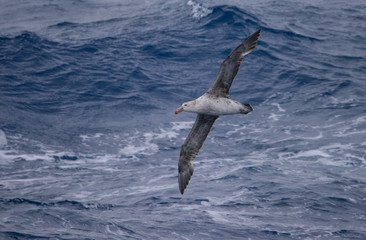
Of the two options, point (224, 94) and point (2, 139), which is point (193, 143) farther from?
point (2, 139)

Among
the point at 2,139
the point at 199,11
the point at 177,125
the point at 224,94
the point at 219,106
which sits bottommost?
the point at 2,139

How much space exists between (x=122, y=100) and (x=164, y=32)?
7.14 metres

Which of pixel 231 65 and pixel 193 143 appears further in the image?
pixel 193 143

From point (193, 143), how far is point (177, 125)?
9305 mm

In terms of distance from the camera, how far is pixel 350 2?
36.8 metres

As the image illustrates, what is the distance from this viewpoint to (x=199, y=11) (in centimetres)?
3206

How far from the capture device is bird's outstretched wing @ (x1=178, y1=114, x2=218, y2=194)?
44.0 feet

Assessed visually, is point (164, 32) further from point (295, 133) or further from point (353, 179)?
point (353, 179)

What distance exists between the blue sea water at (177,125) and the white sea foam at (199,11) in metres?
0.12

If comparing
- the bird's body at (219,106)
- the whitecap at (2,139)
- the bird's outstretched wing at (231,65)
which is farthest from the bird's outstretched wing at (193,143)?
the whitecap at (2,139)

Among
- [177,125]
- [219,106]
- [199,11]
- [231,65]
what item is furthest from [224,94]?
[199,11]

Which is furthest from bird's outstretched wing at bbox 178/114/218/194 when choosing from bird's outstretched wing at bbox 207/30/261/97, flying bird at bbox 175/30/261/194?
bird's outstretched wing at bbox 207/30/261/97

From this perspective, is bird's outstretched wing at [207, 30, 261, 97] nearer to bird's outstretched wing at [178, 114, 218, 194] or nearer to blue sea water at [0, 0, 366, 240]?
bird's outstretched wing at [178, 114, 218, 194]

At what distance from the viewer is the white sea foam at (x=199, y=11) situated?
31.3 m
